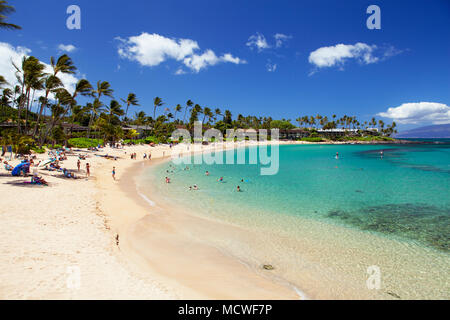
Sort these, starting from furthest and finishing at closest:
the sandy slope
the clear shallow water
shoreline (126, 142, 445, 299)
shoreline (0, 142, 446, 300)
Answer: the clear shallow water
shoreline (126, 142, 445, 299)
shoreline (0, 142, 446, 300)
the sandy slope

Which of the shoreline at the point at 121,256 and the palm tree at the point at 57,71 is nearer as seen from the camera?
the shoreline at the point at 121,256

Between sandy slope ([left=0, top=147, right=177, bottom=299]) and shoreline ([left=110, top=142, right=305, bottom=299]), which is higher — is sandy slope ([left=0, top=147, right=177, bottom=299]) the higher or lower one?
the higher one

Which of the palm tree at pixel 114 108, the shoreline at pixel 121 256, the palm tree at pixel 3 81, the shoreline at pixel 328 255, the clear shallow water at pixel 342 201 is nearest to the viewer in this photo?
the shoreline at pixel 121 256

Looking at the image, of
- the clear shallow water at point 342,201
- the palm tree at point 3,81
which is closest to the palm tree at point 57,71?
the palm tree at point 3,81

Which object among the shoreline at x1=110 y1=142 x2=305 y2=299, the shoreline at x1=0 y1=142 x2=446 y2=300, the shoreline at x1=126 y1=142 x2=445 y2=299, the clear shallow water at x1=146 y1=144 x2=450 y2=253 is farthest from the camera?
the clear shallow water at x1=146 y1=144 x2=450 y2=253

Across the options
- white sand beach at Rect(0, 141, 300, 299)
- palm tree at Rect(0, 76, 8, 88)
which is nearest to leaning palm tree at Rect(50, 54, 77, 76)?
palm tree at Rect(0, 76, 8, 88)

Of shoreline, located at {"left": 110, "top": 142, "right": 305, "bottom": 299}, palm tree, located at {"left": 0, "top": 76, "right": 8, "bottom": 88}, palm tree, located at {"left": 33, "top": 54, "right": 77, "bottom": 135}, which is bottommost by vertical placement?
shoreline, located at {"left": 110, "top": 142, "right": 305, "bottom": 299}

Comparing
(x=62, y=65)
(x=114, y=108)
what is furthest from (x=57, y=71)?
(x=114, y=108)

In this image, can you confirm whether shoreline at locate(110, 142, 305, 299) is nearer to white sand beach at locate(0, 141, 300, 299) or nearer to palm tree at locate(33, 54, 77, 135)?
white sand beach at locate(0, 141, 300, 299)

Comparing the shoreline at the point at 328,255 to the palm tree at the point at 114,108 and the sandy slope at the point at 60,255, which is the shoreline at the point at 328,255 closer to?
the sandy slope at the point at 60,255

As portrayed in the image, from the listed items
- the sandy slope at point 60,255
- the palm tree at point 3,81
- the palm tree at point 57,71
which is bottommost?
the sandy slope at point 60,255

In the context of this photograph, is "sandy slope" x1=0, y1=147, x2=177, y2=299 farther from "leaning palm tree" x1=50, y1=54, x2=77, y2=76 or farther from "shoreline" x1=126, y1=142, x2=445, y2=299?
"leaning palm tree" x1=50, y1=54, x2=77, y2=76

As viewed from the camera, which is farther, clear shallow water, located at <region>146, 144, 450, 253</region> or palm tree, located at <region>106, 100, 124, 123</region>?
palm tree, located at <region>106, 100, 124, 123</region>

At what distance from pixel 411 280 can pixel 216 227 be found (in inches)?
310
